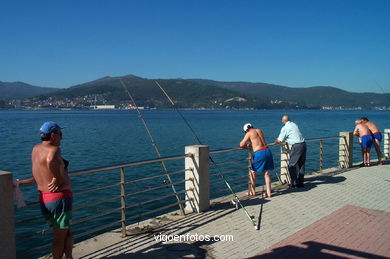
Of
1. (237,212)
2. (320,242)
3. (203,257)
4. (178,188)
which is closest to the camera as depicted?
(203,257)

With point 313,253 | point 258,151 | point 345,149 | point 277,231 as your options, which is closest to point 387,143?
point 345,149

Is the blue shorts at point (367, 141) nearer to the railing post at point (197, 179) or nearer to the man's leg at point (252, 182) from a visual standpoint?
the man's leg at point (252, 182)

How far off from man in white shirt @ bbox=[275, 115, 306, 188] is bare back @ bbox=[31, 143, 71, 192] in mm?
5443

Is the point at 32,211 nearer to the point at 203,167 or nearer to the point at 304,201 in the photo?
the point at 203,167

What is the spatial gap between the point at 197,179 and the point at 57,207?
115 inches

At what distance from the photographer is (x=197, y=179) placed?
6.09 m

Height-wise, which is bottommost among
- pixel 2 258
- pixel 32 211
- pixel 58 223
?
pixel 32 211

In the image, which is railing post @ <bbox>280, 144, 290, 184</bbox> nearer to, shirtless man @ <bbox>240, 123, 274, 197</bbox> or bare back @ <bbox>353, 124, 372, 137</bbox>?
shirtless man @ <bbox>240, 123, 274, 197</bbox>

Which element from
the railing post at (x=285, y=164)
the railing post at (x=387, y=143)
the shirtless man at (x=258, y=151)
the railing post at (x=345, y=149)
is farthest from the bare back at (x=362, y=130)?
the shirtless man at (x=258, y=151)

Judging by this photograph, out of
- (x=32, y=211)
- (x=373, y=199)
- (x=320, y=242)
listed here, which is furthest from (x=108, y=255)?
(x=32, y=211)

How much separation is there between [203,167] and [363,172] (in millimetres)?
6053

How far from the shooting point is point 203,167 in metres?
6.17

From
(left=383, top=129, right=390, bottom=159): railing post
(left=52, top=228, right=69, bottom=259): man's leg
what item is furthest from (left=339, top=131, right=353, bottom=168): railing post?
(left=52, top=228, right=69, bottom=259): man's leg

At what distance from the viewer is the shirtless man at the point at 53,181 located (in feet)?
11.4
